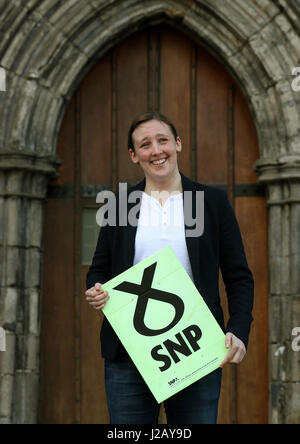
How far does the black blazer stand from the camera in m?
2.03

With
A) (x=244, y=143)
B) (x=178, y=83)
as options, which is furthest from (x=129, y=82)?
(x=244, y=143)

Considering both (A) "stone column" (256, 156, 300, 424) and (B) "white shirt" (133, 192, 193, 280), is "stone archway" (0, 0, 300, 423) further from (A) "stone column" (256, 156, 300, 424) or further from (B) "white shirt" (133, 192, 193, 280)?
(B) "white shirt" (133, 192, 193, 280)

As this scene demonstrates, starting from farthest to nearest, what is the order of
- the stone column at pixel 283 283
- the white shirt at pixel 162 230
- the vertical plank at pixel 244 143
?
1. the vertical plank at pixel 244 143
2. the stone column at pixel 283 283
3. the white shirt at pixel 162 230

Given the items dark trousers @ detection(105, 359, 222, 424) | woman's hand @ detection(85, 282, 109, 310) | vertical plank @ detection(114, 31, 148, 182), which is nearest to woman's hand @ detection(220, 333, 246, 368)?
dark trousers @ detection(105, 359, 222, 424)

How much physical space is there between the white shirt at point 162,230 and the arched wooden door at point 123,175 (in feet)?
8.84

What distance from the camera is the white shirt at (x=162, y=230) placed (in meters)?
2.06

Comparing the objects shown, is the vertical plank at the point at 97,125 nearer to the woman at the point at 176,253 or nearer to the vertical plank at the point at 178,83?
the vertical plank at the point at 178,83

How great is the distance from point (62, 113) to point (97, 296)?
2.97 metres

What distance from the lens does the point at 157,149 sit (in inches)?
81.7

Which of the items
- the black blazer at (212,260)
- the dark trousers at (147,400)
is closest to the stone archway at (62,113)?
the black blazer at (212,260)

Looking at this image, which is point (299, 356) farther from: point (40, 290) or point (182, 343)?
point (182, 343)

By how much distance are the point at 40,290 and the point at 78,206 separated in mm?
665

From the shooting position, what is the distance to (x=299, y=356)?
4.41 m

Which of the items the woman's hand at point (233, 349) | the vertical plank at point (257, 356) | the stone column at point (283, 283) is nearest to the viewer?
the woman's hand at point (233, 349)
